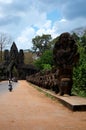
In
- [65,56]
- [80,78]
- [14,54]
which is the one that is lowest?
[80,78]

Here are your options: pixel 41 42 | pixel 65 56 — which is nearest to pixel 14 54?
pixel 41 42

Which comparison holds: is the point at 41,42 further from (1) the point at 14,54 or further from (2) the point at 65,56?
(2) the point at 65,56

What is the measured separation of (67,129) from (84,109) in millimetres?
3724

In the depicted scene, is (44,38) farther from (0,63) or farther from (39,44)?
(0,63)

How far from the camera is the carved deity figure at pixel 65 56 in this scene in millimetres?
17156

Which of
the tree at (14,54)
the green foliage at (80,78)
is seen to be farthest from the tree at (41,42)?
the green foliage at (80,78)

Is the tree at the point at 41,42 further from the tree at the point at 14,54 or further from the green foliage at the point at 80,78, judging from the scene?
the green foliage at the point at 80,78

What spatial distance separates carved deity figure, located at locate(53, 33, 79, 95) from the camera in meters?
17.2

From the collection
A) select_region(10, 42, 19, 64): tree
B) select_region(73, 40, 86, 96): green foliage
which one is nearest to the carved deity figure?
select_region(73, 40, 86, 96): green foliage

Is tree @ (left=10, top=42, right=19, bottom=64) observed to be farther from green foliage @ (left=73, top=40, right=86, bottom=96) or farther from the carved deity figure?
the carved deity figure

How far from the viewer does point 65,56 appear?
1739cm

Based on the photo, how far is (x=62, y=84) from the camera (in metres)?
16.5

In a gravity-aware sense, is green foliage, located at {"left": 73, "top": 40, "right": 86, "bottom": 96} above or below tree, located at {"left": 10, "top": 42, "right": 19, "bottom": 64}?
below

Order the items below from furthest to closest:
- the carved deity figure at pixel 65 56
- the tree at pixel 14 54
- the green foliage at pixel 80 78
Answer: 1. the tree at pixel 14 54
2. the green foliage at pixel 80 78
3. the carved deity figure at pixel 65 56
